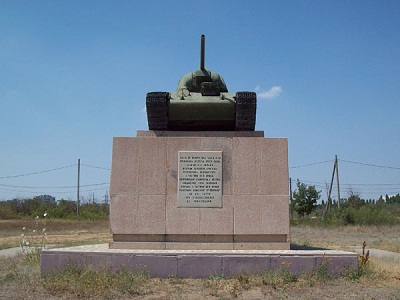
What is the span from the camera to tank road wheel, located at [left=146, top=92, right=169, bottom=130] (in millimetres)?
7840

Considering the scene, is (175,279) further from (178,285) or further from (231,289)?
(231,289)

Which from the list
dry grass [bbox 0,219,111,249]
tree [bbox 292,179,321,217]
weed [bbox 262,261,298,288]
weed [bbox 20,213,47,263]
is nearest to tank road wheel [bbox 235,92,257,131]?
weed [bbox 262,261,298,288]

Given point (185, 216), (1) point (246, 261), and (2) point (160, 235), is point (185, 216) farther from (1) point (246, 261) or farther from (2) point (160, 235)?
(1) point (246, 261)

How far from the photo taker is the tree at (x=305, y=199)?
116 feet

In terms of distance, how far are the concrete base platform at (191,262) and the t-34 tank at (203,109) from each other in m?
2.54

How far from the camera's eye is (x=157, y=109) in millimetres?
7902

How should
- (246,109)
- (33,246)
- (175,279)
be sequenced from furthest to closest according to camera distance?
(33,246) → (246,109) → (175,279)

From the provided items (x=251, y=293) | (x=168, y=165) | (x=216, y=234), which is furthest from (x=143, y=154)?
(x=251, y=293)

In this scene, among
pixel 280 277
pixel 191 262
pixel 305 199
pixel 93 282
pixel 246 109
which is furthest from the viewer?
pixel 305 199

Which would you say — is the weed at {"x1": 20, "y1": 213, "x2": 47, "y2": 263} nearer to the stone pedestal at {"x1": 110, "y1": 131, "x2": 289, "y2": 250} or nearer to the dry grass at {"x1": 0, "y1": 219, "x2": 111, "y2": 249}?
the dry grass at {"x1": 0, "y1": 219, "x2": 111, "y2": 249}

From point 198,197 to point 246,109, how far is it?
70.2 inches

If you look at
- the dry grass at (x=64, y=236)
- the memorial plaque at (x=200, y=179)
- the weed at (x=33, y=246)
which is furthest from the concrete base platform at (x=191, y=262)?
the dry grass at (x=64, y=236)

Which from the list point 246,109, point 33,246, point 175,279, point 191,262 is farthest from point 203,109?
point 33,246

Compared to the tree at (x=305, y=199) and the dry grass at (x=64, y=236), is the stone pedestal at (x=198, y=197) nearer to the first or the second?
the dry grass at (x=64, y=236)
